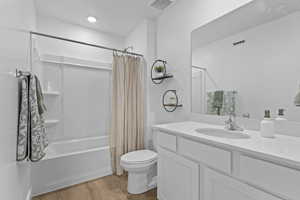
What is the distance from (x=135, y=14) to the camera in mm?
2338

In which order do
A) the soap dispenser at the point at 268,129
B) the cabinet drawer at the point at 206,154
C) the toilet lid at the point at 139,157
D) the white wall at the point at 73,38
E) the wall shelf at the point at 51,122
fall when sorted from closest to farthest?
the cabinet drawer at the point at 206,154 → the soap dispenser at the point at 268,129 → the toilet lid at the point at 139,157 → the wall shelf at the point at 51,122 → the white wall at the point at 73,38

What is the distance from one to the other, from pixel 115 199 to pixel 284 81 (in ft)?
6.71

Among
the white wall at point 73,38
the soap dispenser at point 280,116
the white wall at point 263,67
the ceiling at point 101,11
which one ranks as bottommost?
the soap dispenser at point 280,116

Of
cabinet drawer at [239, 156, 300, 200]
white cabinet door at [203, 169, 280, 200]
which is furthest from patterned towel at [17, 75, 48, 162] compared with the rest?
cabinet drawer at [239, 156, 300, 200]

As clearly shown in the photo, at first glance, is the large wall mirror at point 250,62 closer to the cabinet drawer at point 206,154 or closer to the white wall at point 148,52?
the cabinet drawer at point 206,154

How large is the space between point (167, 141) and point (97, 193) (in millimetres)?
1191

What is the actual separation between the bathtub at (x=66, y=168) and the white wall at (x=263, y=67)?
6.52ft

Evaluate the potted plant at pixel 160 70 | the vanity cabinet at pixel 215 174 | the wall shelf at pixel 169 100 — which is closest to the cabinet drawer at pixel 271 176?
the vanity cabinet at pixel 215 174

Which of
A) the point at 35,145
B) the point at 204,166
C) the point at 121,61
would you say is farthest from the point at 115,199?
the point at 121,61

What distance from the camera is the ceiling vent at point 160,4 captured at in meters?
2.02

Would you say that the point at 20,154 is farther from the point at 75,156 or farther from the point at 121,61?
the point at 121,61

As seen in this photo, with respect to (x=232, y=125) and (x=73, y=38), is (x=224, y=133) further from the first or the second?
(x=73, y=38)

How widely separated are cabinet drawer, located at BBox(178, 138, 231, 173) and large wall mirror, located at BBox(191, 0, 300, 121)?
1.85 feet

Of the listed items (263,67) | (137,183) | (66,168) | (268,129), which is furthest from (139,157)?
(263,67)
